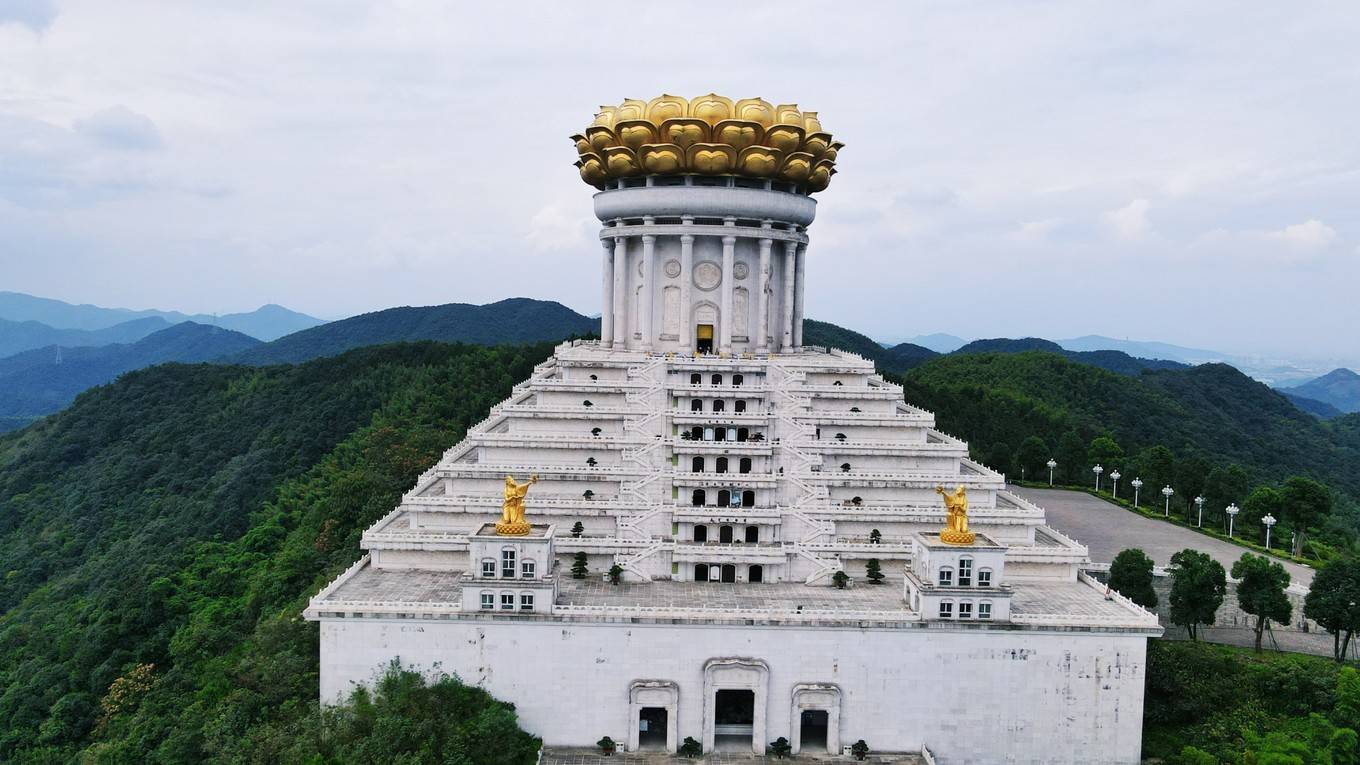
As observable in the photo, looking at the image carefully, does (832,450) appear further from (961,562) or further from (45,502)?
(45,502)

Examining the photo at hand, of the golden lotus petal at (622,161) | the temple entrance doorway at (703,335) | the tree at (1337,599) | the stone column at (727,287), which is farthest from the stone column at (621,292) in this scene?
the tree at (1337,599)

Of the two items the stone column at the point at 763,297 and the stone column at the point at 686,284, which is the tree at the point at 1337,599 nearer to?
the stone column at the point at 763,297

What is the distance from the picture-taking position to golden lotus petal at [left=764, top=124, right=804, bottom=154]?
44.3 meters

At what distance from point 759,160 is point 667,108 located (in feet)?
17.8

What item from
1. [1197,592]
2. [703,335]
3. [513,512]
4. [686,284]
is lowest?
[1197,592]

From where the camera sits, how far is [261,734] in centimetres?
2780

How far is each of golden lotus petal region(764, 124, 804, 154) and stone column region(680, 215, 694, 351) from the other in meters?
5.75

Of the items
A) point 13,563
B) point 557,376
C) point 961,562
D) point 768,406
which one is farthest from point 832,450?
point 13,563

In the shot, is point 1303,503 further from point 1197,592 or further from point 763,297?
point 763,297

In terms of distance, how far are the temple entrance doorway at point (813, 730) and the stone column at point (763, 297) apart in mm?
22373

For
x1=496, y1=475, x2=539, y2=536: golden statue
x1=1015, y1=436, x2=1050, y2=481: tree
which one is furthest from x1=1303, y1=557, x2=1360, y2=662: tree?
x1=496, y1=475, x2=539, y2=536: golden statue

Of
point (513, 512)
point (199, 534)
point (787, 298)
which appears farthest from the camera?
point (199, 534)

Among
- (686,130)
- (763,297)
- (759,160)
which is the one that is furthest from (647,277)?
(759,160)

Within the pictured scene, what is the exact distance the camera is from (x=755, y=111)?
44.4 metres
